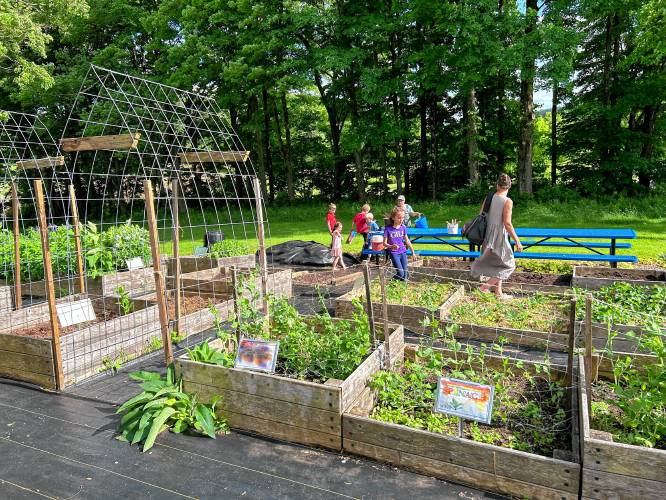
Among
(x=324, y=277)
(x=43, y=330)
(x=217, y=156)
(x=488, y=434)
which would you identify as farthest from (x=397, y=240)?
(x=43, y=330)

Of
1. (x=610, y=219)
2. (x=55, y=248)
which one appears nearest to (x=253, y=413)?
(x=55, y=248)

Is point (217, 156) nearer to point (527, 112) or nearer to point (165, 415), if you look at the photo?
point (165, 415)

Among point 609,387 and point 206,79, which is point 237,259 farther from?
point 206,79

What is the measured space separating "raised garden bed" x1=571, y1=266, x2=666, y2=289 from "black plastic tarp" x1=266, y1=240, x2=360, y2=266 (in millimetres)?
4342

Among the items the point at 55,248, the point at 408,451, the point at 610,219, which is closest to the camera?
the point at 408,451

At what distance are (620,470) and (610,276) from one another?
18.1 ft

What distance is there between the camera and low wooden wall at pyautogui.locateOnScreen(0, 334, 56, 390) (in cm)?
423

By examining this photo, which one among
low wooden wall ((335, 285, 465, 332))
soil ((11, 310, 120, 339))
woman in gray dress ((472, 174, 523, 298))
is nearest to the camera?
soil ((11, 310, 120, 339))

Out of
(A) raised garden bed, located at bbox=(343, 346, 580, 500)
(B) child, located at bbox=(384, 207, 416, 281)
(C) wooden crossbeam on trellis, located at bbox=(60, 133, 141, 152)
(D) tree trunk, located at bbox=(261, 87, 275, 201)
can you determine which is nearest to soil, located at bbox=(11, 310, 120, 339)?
(C) wooden crossbeam on trellis, located at bbox=(60, 133, 141, 152)

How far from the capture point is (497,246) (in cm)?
587

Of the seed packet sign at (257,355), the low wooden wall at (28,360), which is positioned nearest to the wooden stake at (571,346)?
the seed packet sign at (257,355)

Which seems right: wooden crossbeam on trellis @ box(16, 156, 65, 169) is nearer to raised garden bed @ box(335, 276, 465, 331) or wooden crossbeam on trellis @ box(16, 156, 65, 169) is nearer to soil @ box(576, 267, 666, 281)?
raised garden bed @ box(335, 276, 465, 331)

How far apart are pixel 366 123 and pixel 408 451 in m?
17.3

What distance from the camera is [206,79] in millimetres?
19922
